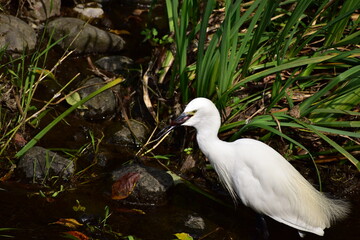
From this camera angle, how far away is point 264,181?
11.3 feet

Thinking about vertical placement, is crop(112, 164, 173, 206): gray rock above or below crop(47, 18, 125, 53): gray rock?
below

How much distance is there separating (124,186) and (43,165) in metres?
0.59

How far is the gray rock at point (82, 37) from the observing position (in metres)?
5.33

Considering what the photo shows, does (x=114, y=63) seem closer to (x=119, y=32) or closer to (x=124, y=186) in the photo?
(x=119, y=32)

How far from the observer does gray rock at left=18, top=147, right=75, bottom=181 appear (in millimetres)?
3615

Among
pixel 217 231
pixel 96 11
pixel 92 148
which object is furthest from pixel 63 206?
pixel 96 11

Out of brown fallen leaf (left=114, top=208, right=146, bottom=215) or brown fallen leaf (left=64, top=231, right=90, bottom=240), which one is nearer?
brown fallen leaf (left=64, top=231, right=90, bottom=240)

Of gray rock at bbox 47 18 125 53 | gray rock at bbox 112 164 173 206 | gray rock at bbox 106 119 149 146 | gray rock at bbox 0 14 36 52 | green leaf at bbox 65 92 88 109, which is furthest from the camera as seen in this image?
gray rock at bbox 47 18 125 53

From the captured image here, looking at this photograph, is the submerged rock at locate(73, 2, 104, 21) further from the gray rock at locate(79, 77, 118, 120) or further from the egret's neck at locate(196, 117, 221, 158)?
the egret's neck at locate(196, 117, 221, 158)

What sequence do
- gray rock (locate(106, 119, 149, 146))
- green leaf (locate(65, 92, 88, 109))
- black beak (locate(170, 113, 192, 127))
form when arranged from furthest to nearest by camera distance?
1. green leaf (locate(65, 92, 88, 109))
2. gray rock (locate(106, 119, 149, 146))
3. black beak (locate(170, 113, 192, 127))

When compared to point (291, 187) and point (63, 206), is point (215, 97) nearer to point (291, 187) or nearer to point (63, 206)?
point (291, 187)

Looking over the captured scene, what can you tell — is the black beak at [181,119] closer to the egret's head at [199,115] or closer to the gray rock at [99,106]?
the egret's head at [199,115]

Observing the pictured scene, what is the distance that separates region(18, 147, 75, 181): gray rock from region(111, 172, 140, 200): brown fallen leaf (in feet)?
1.12

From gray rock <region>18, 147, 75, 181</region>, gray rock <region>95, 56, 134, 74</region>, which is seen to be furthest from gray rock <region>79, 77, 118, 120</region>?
gray rock <region>18, 147, 75, 181</region>
